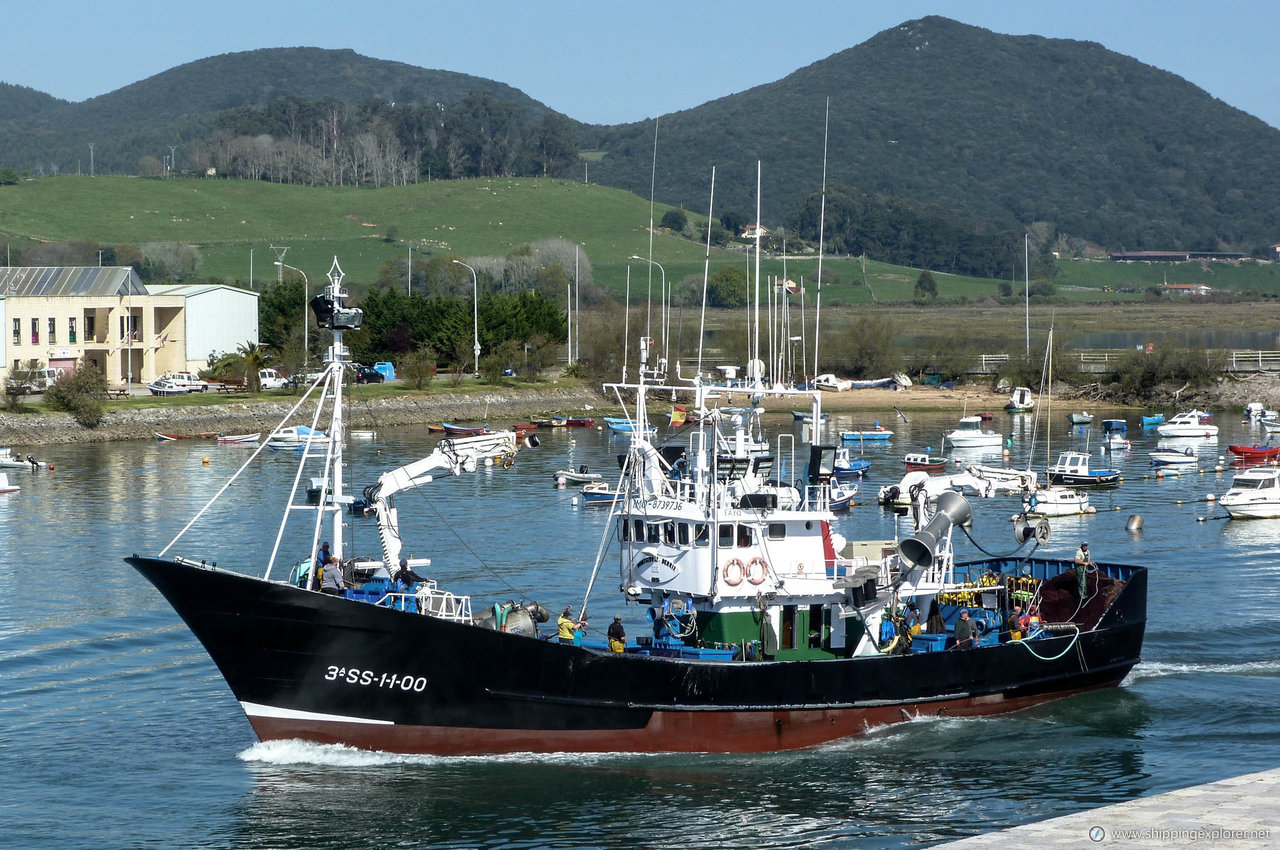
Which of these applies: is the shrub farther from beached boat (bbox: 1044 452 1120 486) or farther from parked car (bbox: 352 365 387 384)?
beached boat (bbox: 1044 452 1120 486)

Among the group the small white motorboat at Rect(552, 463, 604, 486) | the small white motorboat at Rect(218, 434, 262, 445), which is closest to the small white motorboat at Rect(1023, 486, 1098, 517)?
the small white motorboat at Rect(552, 463, 604, 486)

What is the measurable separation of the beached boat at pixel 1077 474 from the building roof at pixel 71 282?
7168 centimetres

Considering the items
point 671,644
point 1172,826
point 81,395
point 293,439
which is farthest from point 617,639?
point 81,395

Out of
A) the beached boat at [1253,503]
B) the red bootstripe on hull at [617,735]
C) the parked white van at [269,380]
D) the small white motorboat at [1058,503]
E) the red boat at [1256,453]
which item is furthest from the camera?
the parked white van at [269,380]

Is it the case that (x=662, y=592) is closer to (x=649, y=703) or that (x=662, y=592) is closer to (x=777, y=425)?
(x=649, y=703)

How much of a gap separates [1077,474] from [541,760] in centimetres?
5116

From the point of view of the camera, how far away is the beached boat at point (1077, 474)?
7375 centimetres

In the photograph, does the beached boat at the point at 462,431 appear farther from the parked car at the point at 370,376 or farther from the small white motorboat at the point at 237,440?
the parked car at the point at 370,376

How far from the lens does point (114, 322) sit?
365 ft

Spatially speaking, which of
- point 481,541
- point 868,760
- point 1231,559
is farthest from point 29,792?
point 1231,559

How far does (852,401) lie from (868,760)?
93.7 m

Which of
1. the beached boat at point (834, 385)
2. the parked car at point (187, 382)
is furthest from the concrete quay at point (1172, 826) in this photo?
the beached boat at point (834, 385)

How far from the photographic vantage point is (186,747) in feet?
99.5

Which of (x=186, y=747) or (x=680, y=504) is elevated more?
(x=680, y=504)
